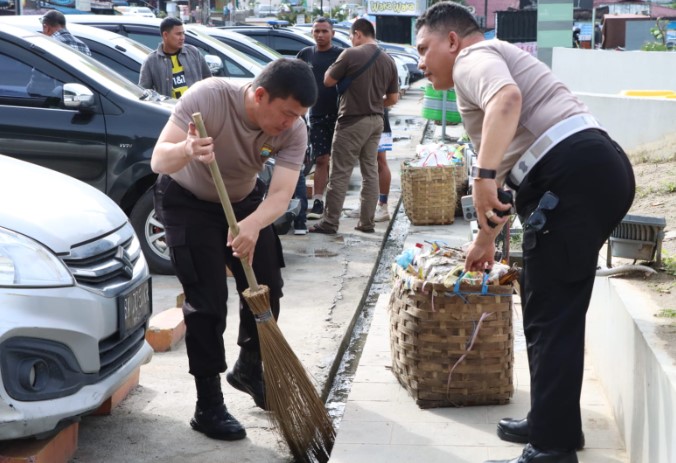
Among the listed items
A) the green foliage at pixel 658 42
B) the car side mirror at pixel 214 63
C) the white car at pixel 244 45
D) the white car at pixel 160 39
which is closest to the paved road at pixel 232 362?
the car side mirror at pixel 214 63

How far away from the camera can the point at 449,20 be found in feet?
12.3

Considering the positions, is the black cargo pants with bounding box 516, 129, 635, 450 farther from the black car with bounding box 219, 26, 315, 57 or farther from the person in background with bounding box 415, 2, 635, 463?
the black car with bounding box 219, 26, 315, 57

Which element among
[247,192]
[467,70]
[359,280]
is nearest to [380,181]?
[359,280]

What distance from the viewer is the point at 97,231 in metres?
4.15

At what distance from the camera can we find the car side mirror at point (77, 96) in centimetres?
713

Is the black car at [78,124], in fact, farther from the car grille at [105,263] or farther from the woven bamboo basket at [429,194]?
the car grille at [105,263]

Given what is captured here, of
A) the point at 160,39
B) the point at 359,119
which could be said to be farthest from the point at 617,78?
the point at 359,119

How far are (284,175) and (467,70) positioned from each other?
106 centimetres

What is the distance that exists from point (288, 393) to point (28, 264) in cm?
119

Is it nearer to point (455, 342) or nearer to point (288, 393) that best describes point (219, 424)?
point (288, 393)

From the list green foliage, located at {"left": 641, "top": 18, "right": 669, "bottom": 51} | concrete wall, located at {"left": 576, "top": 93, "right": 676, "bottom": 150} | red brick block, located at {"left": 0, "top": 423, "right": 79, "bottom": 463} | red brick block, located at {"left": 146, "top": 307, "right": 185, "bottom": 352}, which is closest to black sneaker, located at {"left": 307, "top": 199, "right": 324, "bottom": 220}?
concrete wall, located at {"left": 576, "top": 93, "right": 676, "bottom": 150}

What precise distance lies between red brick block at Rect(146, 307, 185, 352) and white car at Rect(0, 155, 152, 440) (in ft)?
4.22

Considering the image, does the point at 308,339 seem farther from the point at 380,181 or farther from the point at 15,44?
the point at 380,181

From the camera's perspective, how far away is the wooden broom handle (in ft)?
12.4
